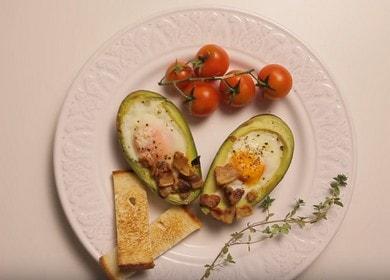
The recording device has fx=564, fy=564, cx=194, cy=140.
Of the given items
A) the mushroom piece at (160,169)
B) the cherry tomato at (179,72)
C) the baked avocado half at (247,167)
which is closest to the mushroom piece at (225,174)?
the baked avocado half at (247,167)

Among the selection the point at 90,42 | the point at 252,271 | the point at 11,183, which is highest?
the point at 90,42

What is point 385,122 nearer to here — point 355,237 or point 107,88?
point 355,237

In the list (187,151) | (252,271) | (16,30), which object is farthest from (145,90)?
(252,271)

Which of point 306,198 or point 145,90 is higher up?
point 145,90

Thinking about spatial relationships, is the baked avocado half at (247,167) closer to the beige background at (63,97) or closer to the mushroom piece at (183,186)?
the mushroom piece at (183,186)

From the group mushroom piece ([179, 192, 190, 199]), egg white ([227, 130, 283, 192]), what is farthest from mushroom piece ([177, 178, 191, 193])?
egg white ([227, 130, 283, 192])

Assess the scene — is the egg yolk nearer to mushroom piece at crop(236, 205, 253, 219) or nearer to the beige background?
mushroom piece at crop(236, 205, 253, 219)

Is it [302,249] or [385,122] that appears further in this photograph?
[385,122]
